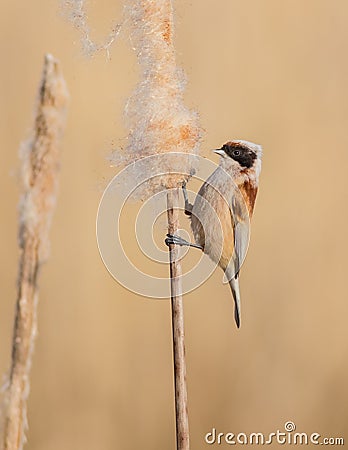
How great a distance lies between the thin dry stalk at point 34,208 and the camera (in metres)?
0.32

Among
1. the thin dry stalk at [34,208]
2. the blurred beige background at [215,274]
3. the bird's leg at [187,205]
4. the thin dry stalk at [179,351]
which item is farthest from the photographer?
the blurred beige background at [215,274]

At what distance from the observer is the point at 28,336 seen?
342 millimetres

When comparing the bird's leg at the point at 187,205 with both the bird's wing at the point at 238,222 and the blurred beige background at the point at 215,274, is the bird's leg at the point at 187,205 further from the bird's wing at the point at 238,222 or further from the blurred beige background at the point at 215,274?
the blurred beige background at the point at 215,274

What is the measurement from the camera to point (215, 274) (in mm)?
1456

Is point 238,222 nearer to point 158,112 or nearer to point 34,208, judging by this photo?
point 158,112

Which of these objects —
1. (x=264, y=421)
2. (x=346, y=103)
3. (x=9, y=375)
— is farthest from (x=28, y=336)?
(x=346, y=103)

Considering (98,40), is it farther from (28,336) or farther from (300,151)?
(300,151)

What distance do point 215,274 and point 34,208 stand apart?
1141 millimetres

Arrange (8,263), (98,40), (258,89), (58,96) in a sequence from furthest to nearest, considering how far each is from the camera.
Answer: (258,89), (8,263), (98,40), (58,96)

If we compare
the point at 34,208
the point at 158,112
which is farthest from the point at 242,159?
the point at 34,208

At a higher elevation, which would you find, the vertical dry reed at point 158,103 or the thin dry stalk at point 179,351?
the vertical dry reed at point 158,103

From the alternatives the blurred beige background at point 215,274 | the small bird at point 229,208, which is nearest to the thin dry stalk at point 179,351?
the small bird at point 229,208

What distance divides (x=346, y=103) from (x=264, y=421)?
2.42ft

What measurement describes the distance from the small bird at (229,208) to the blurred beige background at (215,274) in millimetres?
747
